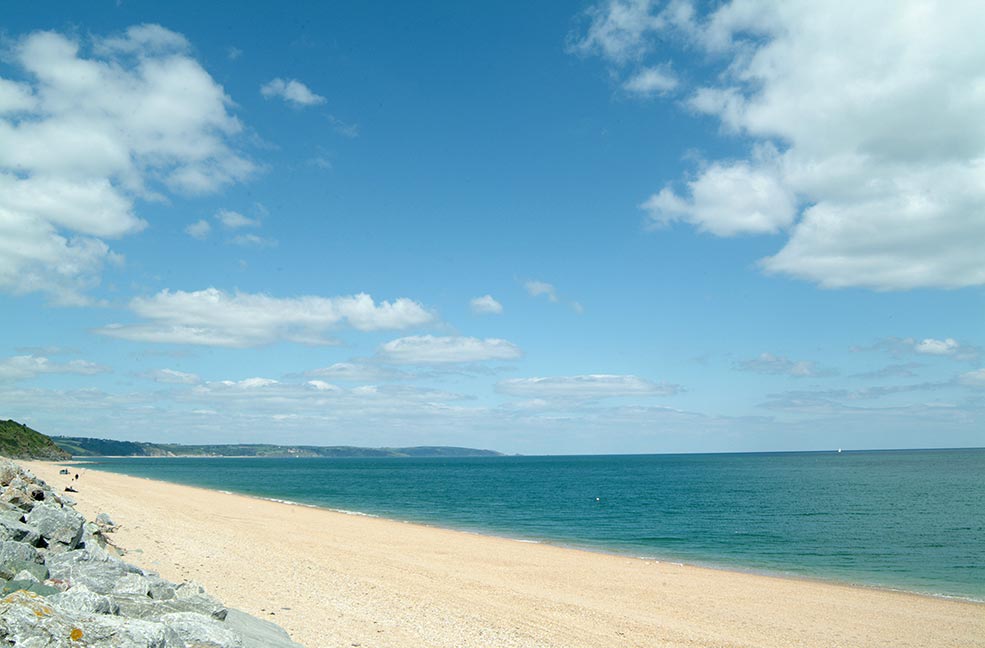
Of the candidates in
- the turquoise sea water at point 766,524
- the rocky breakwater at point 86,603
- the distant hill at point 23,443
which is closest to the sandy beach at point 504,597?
the rocky breakwater at point 86,603

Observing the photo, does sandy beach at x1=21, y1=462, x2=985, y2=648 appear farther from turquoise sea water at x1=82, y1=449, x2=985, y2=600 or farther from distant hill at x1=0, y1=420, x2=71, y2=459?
distant hill at x1=0, y1=420, x2=71, y2=459

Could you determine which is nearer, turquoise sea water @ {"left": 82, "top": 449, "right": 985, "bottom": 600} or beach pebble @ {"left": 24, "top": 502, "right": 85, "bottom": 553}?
beach pebble @ {"left": 24, "top": 502, "right": 85, "bottom": 553}

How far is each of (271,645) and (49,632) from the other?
4.19 metres

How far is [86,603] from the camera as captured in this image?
691cm

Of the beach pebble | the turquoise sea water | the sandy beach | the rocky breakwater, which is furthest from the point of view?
the turquoise sea water

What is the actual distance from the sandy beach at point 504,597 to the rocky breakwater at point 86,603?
9.02 feet

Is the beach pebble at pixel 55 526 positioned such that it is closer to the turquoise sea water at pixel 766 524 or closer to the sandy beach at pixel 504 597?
the sandy beach at pixel 504 597

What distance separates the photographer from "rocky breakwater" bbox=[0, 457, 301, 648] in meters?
5.56

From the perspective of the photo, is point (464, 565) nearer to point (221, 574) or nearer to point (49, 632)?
point (221, 574)

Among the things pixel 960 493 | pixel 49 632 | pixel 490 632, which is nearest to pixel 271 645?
pixel 49 632

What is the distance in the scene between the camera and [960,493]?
72750 millimetres

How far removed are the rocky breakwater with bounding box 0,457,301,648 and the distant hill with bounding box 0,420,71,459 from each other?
130 metres

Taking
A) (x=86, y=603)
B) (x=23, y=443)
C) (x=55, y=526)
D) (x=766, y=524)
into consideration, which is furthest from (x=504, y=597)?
(x=23, y=443)

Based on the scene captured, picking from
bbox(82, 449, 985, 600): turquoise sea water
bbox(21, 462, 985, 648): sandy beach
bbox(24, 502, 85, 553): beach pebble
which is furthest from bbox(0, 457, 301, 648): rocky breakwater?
bbox(82, 449, 985, 600): turquoise sea water
